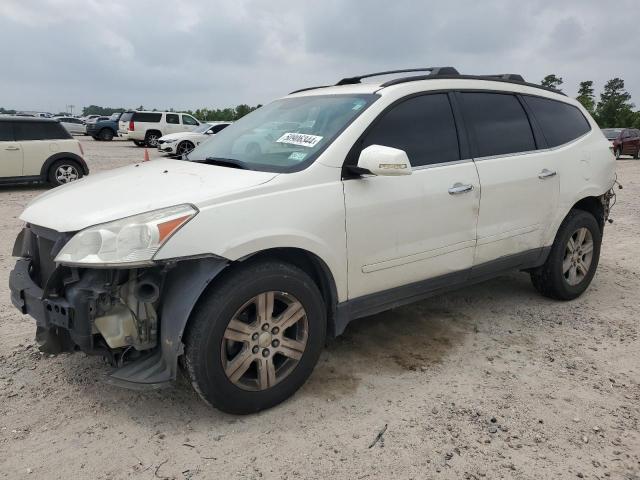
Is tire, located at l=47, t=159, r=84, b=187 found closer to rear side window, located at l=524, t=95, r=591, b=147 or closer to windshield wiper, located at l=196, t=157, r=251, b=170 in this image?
windshield wiper, located at l=196, t=157, r=251, b=170

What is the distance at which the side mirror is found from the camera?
2.83m

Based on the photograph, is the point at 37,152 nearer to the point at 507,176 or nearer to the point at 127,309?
the point at 127,309

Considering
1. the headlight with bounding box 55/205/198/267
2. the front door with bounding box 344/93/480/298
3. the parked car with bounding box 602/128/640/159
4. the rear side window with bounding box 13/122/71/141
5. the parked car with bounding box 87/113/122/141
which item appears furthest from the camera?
the parked car with bounding box 87/113/122/141

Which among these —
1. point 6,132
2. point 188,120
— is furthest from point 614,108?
point 6,132

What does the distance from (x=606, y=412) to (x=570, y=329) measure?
4.06 ft

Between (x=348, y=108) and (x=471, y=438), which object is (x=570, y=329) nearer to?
(x=471, y=438)

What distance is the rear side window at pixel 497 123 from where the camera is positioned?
12.4 ft

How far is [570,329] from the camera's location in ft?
13.4

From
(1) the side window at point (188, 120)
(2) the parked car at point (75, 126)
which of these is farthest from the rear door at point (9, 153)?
(2) the parked car at point (75, 126)

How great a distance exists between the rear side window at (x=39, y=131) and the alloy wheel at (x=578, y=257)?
10285mm

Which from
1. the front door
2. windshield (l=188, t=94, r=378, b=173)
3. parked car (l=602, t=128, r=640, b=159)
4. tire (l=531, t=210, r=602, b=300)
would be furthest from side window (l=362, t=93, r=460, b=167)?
parked car (l=602, t=128, r=640, b=159)

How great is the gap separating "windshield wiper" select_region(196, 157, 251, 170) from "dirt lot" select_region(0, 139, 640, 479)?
1354mm

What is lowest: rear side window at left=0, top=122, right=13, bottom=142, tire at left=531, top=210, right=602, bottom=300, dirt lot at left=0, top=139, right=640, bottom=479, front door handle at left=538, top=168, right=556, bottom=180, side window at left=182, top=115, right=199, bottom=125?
dirt lot at left=0, top=139, right=640, bottom=479

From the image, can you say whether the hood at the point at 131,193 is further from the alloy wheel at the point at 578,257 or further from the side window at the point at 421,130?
the alloy wheel at the point at 578,257
